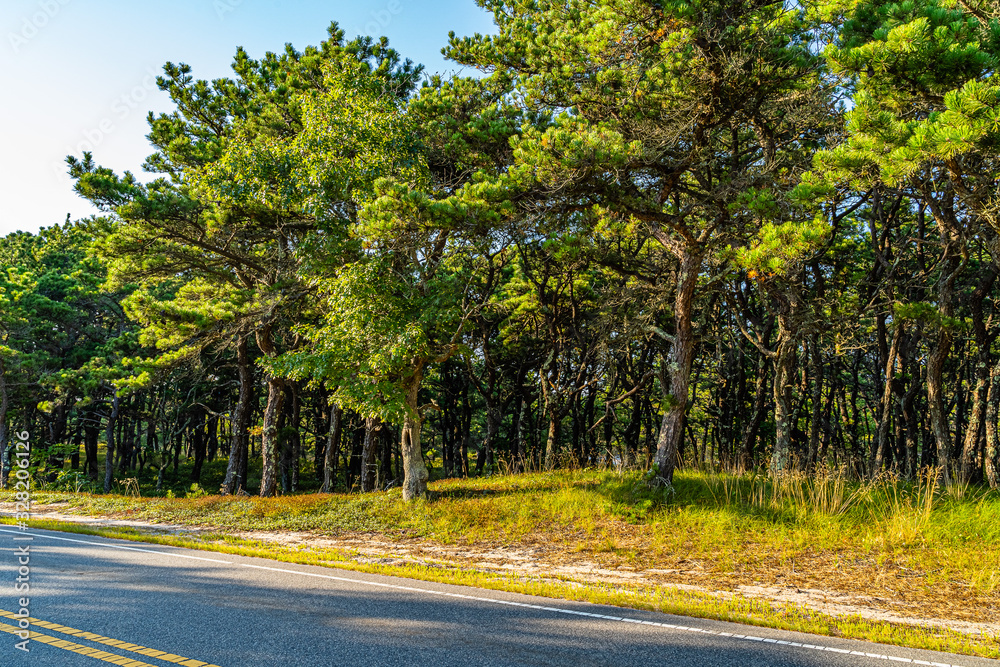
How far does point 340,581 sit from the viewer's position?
796 centimetres

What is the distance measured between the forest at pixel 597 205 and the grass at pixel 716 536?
117cm

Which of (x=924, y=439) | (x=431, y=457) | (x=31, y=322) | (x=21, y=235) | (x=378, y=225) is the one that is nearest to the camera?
(x=378, y=225)

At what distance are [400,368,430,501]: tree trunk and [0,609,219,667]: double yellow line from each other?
28.5ft

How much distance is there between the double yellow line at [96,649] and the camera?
4.56 metres

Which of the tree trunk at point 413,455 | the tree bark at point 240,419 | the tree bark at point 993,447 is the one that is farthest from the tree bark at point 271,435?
the tree bark at point 993,447

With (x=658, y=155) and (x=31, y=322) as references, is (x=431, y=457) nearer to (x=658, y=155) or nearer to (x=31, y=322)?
(x=31, y=322)

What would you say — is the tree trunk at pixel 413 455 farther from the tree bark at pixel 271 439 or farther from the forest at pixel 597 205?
the tree bark at pixel 271 439

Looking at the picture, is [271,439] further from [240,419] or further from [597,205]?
[597,205]

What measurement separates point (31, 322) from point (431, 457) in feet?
79.8

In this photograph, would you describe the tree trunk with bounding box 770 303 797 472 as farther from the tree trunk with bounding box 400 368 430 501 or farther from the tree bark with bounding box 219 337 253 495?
the tree bark with bounding box 219 337 253 495

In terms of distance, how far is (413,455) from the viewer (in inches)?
572

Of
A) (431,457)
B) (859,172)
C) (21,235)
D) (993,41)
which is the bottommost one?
(431,457)

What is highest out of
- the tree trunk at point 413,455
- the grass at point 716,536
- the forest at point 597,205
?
the forest at point 597,205

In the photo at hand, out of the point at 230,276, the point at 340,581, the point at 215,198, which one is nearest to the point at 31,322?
the point at 230,276
